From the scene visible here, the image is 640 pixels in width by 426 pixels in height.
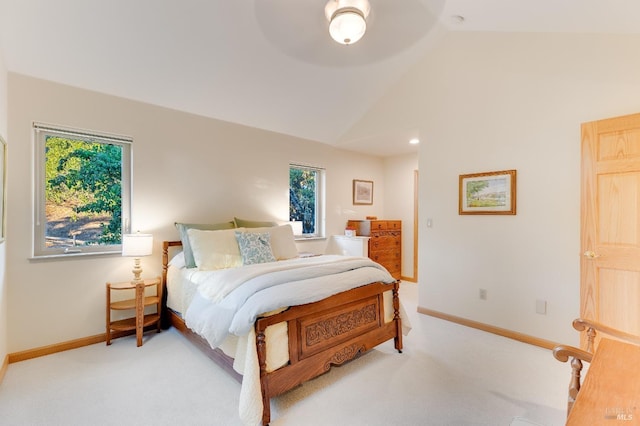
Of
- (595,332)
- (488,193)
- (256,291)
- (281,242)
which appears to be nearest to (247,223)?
(281,242)

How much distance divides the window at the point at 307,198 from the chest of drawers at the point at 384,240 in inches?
24.1

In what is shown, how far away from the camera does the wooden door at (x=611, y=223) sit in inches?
90.4

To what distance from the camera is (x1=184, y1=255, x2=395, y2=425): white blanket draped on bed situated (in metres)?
1.78

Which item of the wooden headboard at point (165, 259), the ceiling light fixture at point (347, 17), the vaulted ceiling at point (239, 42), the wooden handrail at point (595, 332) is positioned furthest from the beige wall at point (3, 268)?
the wooden handrail at point (595, 332)

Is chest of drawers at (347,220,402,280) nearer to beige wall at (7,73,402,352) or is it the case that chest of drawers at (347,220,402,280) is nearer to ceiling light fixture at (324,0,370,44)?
beige wall at (7,73,402,352)

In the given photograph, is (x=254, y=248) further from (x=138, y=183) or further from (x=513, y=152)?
(x=513, y=152)

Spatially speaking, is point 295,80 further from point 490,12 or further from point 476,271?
point 476,271

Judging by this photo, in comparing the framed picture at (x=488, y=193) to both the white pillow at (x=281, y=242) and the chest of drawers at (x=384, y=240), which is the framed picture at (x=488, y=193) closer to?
the chest of drawers at (x=384, y=240)

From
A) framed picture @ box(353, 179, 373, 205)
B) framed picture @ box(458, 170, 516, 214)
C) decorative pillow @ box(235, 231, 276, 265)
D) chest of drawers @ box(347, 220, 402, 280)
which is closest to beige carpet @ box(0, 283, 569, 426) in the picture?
decorative pillow @ box(235, 231, 276, 265)

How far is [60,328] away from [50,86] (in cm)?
214

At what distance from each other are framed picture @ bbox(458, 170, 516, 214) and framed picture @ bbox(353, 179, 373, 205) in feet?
6.86

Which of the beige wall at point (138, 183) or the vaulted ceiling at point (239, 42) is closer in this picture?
the vaulted ceiling at point (239, 42)

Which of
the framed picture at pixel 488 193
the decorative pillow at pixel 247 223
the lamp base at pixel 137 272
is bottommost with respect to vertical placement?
the lamp base at pixel 137 272
